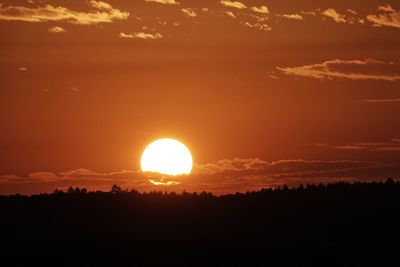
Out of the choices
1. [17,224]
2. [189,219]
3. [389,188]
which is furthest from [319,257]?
[17,224]

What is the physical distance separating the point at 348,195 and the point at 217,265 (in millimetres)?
22436

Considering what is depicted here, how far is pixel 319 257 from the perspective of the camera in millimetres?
69375

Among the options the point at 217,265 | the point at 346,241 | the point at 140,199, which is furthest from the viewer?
the point at 140,199

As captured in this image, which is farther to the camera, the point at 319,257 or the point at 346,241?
the point at 346,241

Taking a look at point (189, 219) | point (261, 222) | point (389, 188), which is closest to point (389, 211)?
point (389, 188)

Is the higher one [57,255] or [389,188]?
[389,188]

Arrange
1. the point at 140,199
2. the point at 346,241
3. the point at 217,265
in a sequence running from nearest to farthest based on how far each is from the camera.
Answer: the point at 217,265 → the point at 346,241 → the point at 140,199

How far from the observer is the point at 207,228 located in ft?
253

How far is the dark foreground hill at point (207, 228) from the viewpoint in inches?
2687

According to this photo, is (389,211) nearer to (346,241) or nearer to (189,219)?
(346,241)

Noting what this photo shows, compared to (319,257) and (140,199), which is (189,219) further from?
(319,257)

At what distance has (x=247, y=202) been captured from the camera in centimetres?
8469

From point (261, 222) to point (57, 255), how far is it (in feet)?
64.0

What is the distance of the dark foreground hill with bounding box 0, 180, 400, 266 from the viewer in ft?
224
